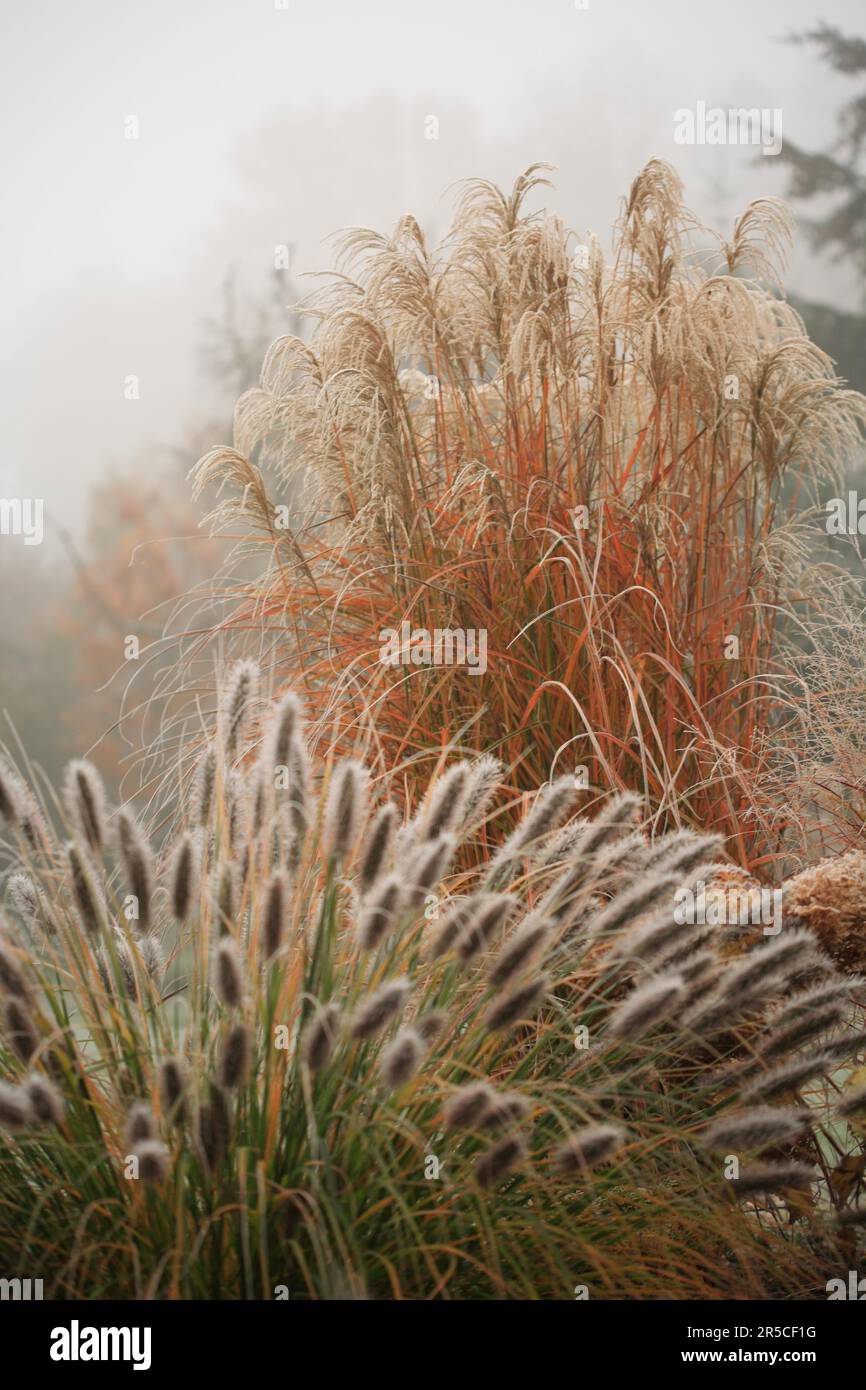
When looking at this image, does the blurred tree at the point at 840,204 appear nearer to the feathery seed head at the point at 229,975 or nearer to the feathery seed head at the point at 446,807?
the feathery seed head at the point at 446,807

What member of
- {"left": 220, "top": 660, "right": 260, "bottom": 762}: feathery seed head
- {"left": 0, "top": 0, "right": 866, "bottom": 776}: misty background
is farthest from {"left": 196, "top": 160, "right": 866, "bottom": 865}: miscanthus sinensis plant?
{"left": 0, "top": 0, "right": 866, "bottom": 776}: misty background

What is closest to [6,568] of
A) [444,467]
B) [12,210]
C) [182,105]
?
[12,210]

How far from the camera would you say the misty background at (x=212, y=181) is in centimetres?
815

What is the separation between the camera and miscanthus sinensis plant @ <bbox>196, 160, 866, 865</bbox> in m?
2.30

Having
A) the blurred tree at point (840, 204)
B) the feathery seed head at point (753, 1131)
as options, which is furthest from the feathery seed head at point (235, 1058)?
the blurred tree at point (840, 204)

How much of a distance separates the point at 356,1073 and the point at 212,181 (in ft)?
38.8

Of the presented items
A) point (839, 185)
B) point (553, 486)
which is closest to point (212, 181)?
point (839, 185)

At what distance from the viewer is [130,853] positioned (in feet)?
4.02

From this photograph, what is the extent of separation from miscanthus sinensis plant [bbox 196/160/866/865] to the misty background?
547 cm

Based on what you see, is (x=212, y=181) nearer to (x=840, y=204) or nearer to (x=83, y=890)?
(x=840, y=204)

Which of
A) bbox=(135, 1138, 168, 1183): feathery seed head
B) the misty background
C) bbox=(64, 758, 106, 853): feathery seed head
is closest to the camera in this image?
bbox=(135, 1138, 168, 1183): feathery seed head

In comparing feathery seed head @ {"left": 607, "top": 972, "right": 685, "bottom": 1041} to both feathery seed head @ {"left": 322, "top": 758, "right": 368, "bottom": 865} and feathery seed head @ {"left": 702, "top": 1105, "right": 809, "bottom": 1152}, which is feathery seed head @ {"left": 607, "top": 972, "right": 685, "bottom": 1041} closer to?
feathery seed head @ {"left": 702, "top": 1105, "right": 809, "bottom": 1152}

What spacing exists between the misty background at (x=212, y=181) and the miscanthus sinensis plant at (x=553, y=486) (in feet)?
18.0

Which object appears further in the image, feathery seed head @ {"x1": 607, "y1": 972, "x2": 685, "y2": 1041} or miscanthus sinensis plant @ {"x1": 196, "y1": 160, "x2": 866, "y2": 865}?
miscanthus sinensis plant @ {"x1": 196, "y1": 160, "x2": 866, "y2": 865}
